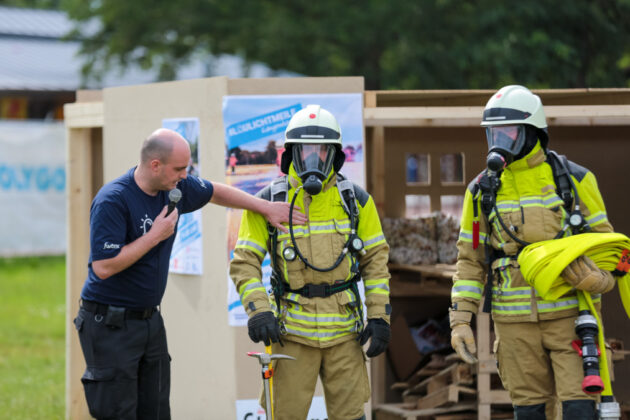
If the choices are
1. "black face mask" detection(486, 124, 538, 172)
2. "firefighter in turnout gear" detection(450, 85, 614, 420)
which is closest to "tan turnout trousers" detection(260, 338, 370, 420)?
"firefighter in turnout gear" detection(450, 85, 614, 420)

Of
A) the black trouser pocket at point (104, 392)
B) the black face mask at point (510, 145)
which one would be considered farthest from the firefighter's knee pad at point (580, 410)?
the black trouser pocket at point (104, 392)

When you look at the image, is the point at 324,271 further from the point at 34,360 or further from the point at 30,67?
the point at 30,67

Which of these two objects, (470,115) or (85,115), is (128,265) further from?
(85,115)

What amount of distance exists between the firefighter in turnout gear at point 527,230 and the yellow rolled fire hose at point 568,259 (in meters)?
0.07

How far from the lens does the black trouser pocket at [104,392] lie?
511 cm

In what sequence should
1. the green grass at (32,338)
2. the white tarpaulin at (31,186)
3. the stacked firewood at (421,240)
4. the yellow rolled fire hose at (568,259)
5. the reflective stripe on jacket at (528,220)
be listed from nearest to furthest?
the yellow rolled fire hose at (568,259) < the reflective stripe on jacket at (528,220) < the stacked firewood at (421,240) < the green grass at (32,338) < the white tarpaulin at (31,186)

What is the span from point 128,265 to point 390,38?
1275 centimetres

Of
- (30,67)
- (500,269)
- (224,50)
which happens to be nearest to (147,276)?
(500,269)

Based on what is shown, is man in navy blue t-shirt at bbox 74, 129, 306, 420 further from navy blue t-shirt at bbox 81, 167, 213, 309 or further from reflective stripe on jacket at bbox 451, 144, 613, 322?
reflective stripe on jacket at bbox 451, 144, 613, 322

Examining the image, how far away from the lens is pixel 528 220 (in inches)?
200

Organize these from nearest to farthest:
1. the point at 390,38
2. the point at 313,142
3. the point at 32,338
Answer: the point at 313,142, the point at 32,338, the point at 390,38

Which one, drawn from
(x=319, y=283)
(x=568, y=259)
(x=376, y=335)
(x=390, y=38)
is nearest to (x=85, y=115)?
(x=319, y=283)

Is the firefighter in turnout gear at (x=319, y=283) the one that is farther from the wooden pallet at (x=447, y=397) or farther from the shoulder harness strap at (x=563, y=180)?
the wooden pallet at (x=447, y=397)

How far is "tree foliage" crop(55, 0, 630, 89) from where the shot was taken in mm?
14836
